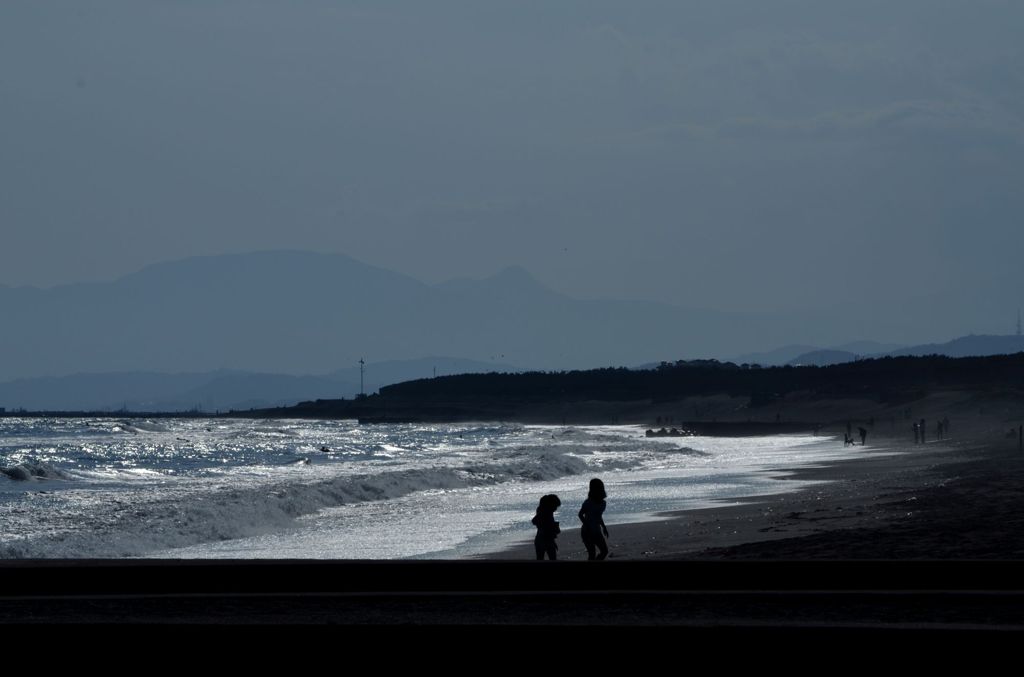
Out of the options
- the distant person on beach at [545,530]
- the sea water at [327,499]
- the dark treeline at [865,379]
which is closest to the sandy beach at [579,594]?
the distant person on beach at [545,530]

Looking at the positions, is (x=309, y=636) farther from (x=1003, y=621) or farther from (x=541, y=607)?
(x=1003, y=621)

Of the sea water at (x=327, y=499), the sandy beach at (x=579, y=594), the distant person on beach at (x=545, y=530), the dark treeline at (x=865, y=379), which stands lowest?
the sea water at (x=327, y=499)

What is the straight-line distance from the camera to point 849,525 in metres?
22.5

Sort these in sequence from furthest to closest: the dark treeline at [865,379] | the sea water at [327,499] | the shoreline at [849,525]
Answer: the dark treeline at [865,379]
the sea water at [327,499]
the shoreline at [849,525]

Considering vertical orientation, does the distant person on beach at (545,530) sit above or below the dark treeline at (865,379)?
below

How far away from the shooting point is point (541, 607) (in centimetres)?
1159

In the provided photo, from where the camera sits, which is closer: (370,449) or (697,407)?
(370,449)

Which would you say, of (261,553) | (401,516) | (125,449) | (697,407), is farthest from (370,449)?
(697,407)

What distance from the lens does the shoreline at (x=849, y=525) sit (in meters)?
18.4

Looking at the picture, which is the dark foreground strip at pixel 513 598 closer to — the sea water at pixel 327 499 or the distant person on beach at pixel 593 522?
the distant person on beach at pixel 593 522

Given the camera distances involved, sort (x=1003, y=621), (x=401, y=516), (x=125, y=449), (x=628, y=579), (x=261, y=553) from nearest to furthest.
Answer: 1. (x=1003, y=621)
2. (x=628, y=579)
3. (x=261, y=553)
4. (x=401, y=516)
5. (x=125, y=449)

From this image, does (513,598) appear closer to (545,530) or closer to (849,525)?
(545,530)

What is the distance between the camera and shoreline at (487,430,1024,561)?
1839 cm

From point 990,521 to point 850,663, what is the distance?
1321cm
